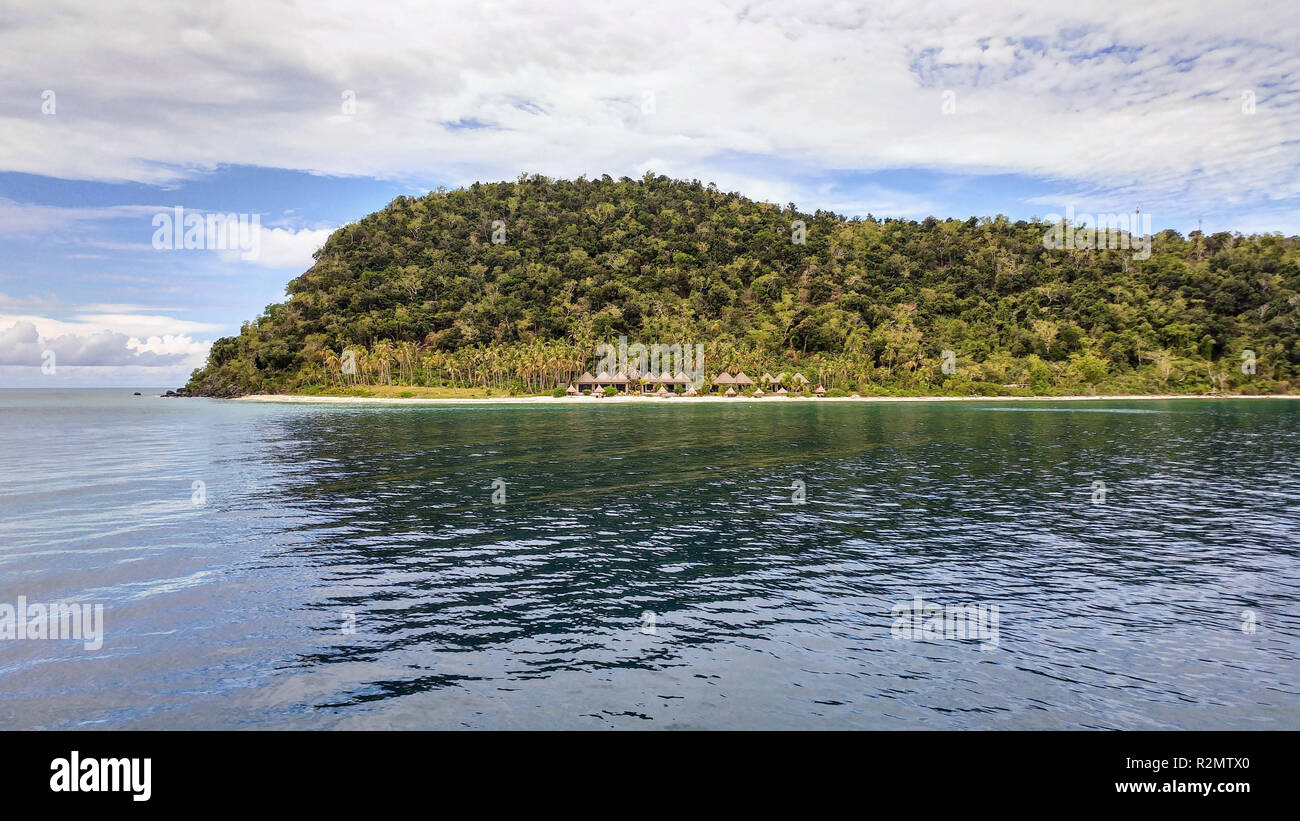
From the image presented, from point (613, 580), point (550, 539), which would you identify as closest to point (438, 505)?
point (550, 539)

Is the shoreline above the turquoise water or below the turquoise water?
above

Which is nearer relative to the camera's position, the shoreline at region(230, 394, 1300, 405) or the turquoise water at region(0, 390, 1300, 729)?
the turquoise water at region(0, 390, 1300, 729)

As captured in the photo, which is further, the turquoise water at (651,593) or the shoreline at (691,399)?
the shoreline at (691,399)

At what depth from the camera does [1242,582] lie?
816 inches

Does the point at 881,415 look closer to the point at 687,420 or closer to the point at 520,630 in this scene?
the point at 687,420

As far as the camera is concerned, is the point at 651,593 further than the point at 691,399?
No

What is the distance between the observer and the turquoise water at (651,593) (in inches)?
514

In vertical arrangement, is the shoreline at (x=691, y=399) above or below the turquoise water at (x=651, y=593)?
above

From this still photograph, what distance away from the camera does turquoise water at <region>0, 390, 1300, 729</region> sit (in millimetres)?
13055

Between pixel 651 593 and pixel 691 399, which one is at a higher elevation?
pixel 691 399

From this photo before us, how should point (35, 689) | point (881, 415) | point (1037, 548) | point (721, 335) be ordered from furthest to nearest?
point (721, 335) < point (881, 415) < point (1037, 548) < point (35, 689)

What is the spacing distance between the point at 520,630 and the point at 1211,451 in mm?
64091

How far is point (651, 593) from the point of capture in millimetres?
19797
